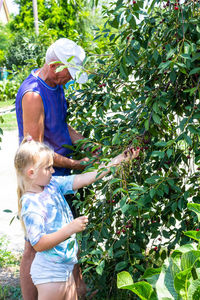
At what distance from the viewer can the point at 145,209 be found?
2.09m

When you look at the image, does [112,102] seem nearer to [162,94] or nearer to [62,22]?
[162,94]

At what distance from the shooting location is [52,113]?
269 cm

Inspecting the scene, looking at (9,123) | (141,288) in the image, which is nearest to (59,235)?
(141,288)

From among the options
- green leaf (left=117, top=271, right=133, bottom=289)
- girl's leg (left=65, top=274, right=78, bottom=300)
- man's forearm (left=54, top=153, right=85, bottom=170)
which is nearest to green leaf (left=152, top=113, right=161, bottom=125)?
man's forearm (left=54, top=153, right=85, bottom=170)

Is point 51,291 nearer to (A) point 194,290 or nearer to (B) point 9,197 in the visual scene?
(A) point 194,290

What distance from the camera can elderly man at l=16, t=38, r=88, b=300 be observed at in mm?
2539

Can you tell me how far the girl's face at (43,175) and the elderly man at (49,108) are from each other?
322 mm

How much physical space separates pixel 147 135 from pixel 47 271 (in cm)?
87

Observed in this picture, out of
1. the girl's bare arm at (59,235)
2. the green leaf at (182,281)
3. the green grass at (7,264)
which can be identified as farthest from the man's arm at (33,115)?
the green leaf at (182,281)

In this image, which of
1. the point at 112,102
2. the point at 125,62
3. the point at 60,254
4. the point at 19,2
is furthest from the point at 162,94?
the point at 19,2

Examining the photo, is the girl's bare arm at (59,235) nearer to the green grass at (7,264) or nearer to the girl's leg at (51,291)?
the girl's leg at (51,291)

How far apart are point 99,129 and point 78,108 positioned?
38 cm

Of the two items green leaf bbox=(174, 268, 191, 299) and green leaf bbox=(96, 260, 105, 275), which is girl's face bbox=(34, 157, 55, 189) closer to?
green leaf bbox=(96, 260, 105, 275)

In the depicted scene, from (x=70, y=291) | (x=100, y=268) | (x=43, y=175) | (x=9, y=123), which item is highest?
(x=43, y=175)
